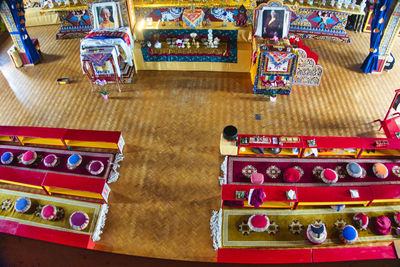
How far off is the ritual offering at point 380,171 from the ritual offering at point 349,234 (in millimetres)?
1981

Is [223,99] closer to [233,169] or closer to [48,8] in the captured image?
[233,169]

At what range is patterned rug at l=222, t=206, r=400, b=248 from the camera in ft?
24.3

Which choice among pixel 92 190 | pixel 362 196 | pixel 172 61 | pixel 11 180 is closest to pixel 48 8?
pixel 172 61

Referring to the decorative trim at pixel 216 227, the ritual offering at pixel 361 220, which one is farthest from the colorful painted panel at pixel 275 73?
the decorative trim at pixel 216 227

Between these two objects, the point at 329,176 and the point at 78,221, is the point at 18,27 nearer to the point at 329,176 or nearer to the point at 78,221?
the point at 78,221

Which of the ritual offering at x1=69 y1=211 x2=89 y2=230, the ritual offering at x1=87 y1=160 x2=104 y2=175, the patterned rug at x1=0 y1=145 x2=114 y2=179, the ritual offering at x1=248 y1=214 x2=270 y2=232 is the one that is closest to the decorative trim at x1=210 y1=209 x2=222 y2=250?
the ritual offering at x1=248 y1=214 x2=270 y2=232

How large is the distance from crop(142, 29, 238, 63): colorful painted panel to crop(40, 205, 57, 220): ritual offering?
20.3ft

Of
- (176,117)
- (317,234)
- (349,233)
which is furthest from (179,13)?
(349,233)

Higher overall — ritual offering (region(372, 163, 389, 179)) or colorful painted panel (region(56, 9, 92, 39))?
colorful painted panel (region(56, 9, 92, 39))

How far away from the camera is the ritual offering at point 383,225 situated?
24.4 feet

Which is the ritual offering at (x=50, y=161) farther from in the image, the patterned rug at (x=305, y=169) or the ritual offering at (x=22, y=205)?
the patterned rug at (x=305, y=169)

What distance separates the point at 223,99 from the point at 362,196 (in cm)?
520

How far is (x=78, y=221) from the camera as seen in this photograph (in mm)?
7730

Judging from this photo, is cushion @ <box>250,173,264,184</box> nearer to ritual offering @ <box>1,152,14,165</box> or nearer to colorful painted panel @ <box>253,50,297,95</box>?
colorful painted panel @ <box>253,50,297,95</box>
